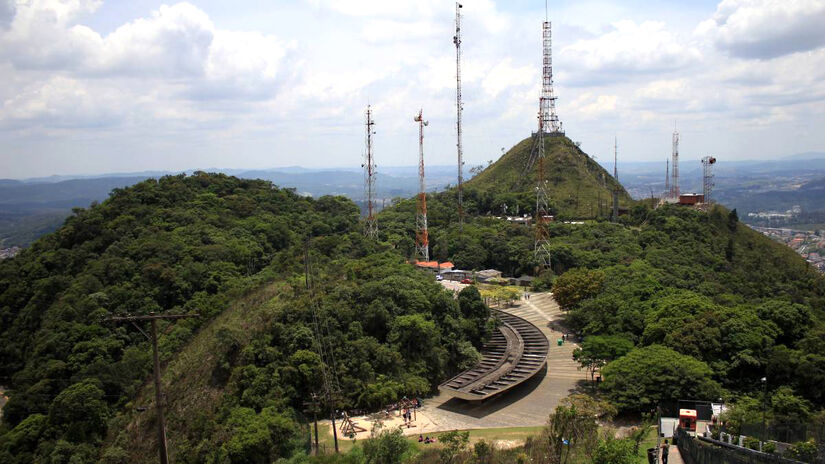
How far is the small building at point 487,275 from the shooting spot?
54.8 m

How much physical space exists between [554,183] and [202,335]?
195ft

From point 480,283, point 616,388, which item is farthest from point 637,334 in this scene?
point 480,283

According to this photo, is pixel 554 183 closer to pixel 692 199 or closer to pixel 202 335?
pixel 692 199

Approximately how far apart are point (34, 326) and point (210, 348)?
21546 mm

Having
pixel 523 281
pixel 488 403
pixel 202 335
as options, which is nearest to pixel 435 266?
pixel 523 281

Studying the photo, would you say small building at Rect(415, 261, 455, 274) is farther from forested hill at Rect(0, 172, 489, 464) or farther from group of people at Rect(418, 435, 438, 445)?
group of people at Rect(418, 435, 438, 445)

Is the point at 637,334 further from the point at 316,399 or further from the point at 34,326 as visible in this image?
the point at 34,326

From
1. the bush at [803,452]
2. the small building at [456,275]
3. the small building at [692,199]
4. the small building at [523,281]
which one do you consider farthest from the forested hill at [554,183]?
the bush at [803,452]

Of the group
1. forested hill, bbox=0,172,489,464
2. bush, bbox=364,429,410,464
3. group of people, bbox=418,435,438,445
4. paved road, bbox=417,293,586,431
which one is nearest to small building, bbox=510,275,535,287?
forested hill, bbox=0,172,489,464

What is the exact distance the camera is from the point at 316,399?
91.5 feet

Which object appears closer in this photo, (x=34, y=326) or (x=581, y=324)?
(x=581, y=324)

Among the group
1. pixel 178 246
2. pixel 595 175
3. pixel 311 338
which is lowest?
pixel 311 338

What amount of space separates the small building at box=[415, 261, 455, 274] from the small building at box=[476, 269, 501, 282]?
11.1 ft

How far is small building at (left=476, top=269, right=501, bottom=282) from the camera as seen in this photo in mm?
54750
